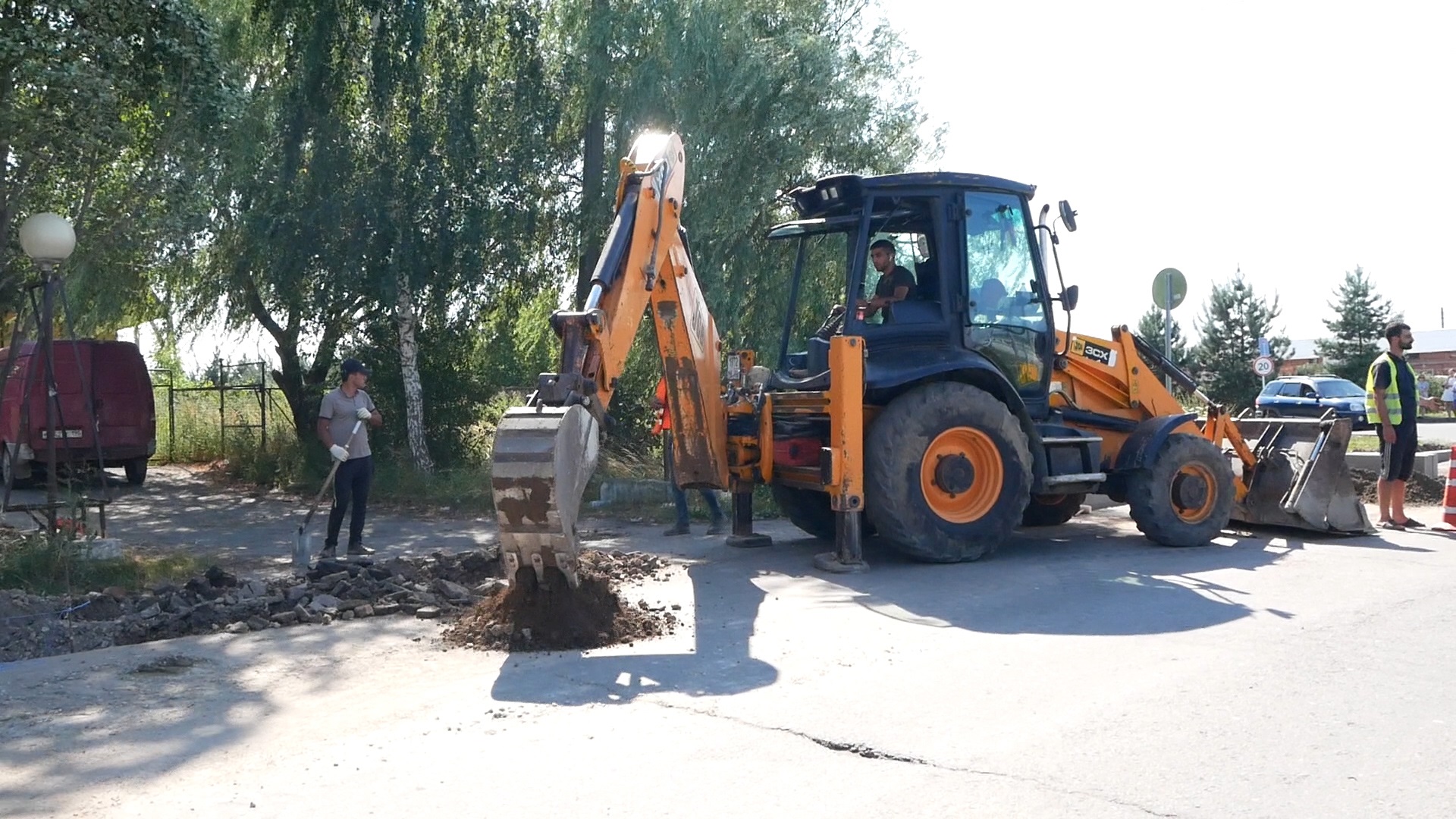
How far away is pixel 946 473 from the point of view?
9516 mm

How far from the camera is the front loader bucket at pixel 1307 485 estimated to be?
36.7ft

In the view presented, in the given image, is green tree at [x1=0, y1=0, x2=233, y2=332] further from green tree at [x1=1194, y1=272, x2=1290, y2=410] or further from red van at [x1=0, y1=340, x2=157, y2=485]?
green tree at [x1=1194, y1=272, x2=1290, y2=410]

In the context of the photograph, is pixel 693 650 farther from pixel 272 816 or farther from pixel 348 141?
pixel 348 141

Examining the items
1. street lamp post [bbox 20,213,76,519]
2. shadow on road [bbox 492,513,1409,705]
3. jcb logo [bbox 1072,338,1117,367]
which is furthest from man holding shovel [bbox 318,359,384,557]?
jcb logo [bbox 1072,338,1117,367]

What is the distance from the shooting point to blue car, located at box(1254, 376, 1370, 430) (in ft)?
108

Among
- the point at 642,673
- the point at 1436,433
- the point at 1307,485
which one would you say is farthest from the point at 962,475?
the point at 1436,433

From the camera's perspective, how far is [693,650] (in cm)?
689

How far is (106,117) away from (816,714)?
920 cm

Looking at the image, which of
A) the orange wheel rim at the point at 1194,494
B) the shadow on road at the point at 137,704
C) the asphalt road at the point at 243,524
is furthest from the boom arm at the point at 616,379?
the orange wheel rim at the point at 1194,494

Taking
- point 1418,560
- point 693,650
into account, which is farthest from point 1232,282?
point 693,650

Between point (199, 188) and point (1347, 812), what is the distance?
46.8 ft

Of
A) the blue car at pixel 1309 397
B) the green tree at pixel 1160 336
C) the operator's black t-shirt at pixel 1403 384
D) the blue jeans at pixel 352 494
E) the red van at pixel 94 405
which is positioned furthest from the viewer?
the green tree at pixel 1160 336

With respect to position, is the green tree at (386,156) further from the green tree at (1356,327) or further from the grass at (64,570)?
the green tree at (1356,327)

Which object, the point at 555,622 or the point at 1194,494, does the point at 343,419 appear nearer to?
the point at 555,622
